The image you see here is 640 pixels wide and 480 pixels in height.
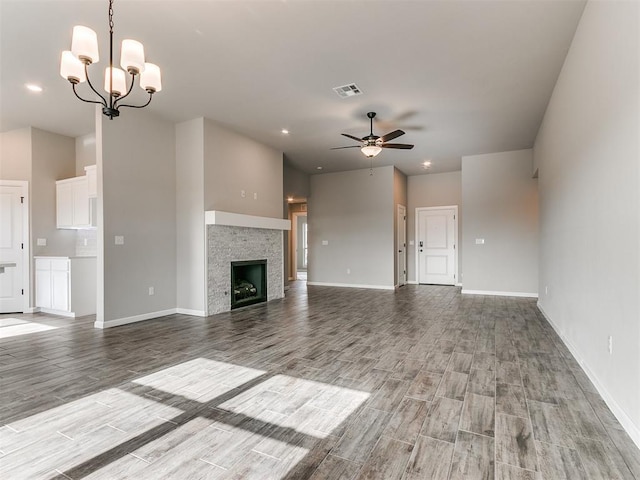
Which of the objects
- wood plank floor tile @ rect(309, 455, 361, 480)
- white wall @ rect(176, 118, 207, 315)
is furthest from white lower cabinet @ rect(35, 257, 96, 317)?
wood plank floor tile @ rect(309, 455, 361, 480)

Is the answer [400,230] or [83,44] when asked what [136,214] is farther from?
[400,230]

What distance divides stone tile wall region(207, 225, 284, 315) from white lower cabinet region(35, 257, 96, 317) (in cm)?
197

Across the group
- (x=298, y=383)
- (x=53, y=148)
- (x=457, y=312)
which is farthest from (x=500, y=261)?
(x=53, y=148)

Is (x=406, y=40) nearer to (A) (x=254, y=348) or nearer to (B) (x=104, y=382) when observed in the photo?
(A) (x=254, y=348)

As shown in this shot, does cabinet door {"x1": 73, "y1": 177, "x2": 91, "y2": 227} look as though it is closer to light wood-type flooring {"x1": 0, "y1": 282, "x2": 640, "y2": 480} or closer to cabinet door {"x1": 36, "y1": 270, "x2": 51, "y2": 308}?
cabinet door {"x1": 36, "y1": 270, "x2": 51, "y2": 308}

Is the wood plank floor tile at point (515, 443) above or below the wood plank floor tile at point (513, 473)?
below

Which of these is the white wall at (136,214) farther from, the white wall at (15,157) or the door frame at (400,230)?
the door frame at (400,230)

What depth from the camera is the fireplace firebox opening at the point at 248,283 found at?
6039 mm

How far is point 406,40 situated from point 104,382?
3.99m

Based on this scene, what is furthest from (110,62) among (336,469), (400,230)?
(400,230)

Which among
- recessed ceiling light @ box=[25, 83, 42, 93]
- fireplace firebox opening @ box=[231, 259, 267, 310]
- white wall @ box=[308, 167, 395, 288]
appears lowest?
fireplace firebox opening @ box=[231, 259, 267, 310]

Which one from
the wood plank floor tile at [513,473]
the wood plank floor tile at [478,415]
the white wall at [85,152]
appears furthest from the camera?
the white wall at [85,152]

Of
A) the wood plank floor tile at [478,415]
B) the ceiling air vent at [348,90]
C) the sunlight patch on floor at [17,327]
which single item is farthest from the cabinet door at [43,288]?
the wood plank floor tile at [478,415]

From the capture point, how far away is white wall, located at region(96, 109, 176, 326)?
185 inches
